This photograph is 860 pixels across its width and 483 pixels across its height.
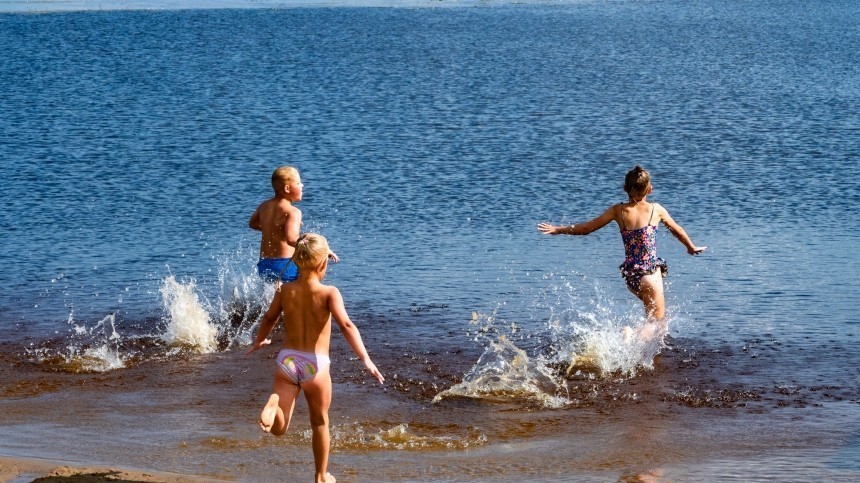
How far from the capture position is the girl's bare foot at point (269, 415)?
21.4 feet

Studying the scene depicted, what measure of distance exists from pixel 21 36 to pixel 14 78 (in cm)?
1202

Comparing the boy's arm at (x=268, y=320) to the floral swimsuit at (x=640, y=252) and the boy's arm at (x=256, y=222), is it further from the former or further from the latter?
the floral swimsuit at (x=640, y=252)

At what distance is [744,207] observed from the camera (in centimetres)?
1809

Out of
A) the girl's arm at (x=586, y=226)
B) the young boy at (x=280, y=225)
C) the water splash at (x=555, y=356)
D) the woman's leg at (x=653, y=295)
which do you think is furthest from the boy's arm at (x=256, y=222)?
the woman's leg at (x=653, y=295)

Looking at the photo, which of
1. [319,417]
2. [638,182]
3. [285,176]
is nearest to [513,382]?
[638,182]

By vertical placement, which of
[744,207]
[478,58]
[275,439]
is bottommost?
[275,439]

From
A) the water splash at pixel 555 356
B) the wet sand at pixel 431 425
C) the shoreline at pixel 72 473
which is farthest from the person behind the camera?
the water splash at pixel 555 356

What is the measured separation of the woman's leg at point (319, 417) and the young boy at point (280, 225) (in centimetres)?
332

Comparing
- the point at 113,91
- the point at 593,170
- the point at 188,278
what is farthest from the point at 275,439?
the point at 113,91

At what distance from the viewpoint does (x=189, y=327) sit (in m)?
→ 11.4

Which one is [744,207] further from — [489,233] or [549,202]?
[489,233]

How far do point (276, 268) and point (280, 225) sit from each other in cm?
47

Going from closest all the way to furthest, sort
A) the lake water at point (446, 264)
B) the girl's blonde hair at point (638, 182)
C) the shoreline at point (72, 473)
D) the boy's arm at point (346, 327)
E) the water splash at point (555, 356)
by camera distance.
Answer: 1. the boy's arm at point (346, 327)
2. the shoreline at point (72, 473)
3. the lake water at point (446, 264)
4. the water splash at point (555, 356)
5. the girl's blonde hair at point (638, 182)

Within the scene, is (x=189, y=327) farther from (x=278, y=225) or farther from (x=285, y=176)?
(x=285, y=176)
